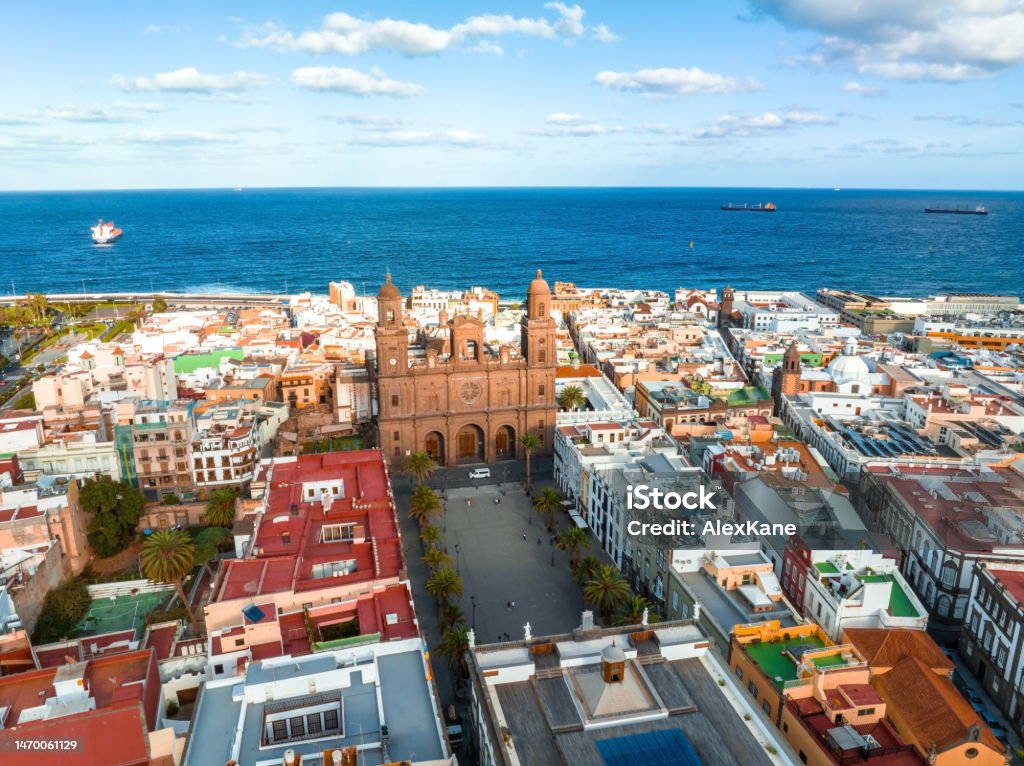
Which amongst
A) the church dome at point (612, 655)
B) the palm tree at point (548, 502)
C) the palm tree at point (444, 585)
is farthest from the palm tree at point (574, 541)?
the church dome at point (612, 655)

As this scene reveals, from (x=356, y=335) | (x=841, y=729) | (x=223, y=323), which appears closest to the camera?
(x=841, y=729)

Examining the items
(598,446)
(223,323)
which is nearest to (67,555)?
(598,446)

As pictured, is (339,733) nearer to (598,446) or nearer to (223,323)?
(598,446)

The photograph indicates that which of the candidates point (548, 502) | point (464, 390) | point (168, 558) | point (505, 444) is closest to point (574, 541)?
point (548, 502)

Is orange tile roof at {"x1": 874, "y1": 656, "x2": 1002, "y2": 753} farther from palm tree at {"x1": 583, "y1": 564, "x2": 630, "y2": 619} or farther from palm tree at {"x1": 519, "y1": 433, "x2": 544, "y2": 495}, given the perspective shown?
palm tree at {"x1": 519, "y1": 433, "x2": 544, "y2": 495}

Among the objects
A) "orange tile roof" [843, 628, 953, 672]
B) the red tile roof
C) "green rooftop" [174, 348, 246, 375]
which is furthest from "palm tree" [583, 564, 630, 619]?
"green rooftop" [174, 348, 246, 375]

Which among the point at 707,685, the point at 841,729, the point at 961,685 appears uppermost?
the point at 707,685

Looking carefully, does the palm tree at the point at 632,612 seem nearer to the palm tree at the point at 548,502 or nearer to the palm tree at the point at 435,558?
the palm tree at the point at 435,558
